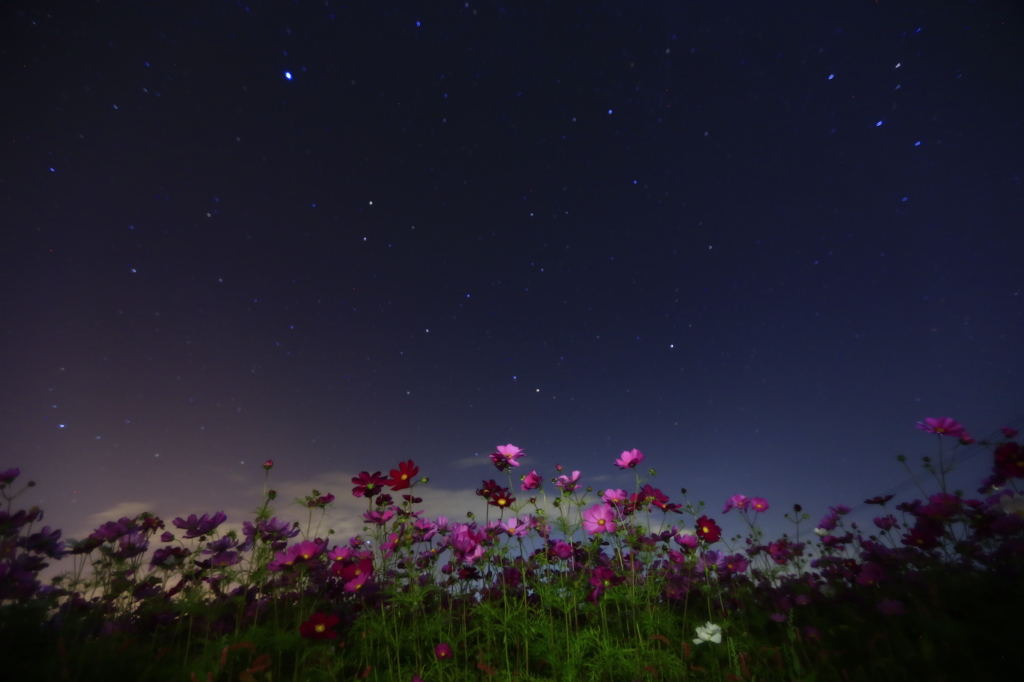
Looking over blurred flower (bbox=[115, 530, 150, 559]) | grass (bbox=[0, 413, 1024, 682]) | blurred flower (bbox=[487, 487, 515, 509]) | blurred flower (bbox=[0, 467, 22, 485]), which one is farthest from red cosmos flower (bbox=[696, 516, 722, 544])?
blurred flower (bbox=[0, 467, 22, 485])

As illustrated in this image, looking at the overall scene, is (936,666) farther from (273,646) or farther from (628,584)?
(273,646)

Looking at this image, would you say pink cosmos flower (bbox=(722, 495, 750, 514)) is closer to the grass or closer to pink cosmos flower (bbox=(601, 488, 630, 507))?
the grass

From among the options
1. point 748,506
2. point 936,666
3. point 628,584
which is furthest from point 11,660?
point 748,506

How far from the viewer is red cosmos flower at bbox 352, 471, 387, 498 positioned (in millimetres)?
3055

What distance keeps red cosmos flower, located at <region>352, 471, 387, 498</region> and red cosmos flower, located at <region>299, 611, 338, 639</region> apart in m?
0.78

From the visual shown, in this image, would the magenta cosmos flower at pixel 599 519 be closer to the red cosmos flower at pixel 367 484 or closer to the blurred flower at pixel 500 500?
the blurred flower at pixel 500 500

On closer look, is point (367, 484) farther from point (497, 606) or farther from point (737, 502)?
point (737, 502)

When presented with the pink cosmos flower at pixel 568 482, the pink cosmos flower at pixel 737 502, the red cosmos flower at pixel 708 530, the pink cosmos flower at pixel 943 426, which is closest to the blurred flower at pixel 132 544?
the pink cosmos flower at pixel 568 482

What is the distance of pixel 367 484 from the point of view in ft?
10.1

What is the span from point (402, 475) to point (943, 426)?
4345mm

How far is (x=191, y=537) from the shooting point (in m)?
3.18

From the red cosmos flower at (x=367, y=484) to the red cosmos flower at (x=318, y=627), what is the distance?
778 millimetres

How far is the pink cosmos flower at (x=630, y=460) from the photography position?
12.2 ft

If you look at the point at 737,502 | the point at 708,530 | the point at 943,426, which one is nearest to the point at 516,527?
the point at 708,530
